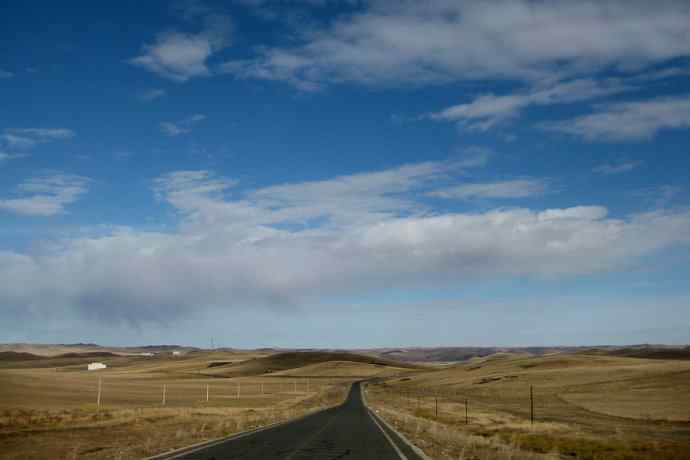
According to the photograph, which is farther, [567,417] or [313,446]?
[567,417]

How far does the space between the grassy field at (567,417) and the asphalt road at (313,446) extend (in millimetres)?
1556

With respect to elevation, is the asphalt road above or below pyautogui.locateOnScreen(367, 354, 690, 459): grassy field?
above

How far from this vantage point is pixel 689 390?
64.2 m

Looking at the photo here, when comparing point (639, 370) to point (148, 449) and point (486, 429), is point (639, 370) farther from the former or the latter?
point (148, 449)

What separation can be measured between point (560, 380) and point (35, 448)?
81.7m

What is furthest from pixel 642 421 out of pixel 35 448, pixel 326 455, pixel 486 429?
pixel 35 448

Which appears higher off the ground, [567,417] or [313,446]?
[313,446]

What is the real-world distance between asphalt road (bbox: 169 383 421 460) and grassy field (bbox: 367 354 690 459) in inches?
61.2

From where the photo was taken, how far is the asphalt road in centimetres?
2027

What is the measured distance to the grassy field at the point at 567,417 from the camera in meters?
27.3

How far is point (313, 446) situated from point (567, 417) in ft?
111

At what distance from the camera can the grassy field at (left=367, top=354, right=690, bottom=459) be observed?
27.3 m

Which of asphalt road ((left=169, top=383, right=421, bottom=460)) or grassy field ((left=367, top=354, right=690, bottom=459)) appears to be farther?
grassy field ((left=367, top=354, right=690, bottom=459))

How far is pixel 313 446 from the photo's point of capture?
23.8m
